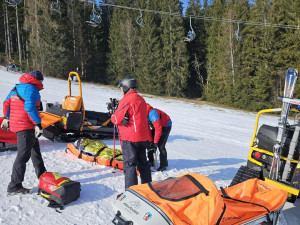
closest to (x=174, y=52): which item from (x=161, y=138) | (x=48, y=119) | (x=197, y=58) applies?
(x=197, y=58)

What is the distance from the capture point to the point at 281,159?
14.0 ft

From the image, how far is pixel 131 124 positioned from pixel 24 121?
5.11ft

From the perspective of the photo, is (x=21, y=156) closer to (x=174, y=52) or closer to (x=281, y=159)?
(x=281, y=159)

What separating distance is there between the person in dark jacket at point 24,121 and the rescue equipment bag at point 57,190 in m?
0.34

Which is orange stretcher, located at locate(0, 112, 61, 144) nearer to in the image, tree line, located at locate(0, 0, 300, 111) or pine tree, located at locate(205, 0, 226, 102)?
tree line, located at locate(0, 0, 300, 111)

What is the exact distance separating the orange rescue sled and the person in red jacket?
2.94 ft

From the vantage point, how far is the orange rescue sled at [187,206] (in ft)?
8.33

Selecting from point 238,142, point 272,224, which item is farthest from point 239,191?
point 238,142

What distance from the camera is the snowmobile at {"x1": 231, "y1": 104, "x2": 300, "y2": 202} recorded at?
3957 millimetres

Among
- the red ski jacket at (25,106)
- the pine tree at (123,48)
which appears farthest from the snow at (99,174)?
the pine tree at (123,48)

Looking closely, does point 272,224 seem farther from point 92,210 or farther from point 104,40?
point 104,40

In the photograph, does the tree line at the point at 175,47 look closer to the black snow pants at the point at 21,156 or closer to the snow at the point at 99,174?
the snow at the point at 99,174

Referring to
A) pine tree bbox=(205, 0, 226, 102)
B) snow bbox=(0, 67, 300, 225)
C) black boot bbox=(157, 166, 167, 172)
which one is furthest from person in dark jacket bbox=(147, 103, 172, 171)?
pine tree bbox=(205, 0, 226, 102)

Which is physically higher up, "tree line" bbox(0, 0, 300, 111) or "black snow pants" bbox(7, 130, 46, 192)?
"tree line" bbox(0, 0, 300, 111)
